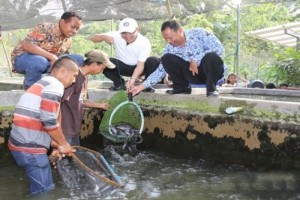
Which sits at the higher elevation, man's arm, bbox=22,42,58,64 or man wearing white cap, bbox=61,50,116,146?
man's arm, bbox=22,42,58,64

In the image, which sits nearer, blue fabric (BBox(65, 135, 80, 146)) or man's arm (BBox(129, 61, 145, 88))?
blue fabric (BBox(65, 135, 80, 146))

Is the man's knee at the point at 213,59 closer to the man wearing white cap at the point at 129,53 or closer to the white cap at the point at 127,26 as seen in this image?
the man wearing white cap at the point at 129,53

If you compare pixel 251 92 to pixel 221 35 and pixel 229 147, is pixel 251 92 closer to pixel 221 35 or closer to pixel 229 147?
pixel 229 147

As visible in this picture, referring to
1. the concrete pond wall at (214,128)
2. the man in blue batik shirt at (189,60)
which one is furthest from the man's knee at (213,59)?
the concrete pond wall at (214,128)

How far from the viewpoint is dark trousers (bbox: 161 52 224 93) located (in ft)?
16.1

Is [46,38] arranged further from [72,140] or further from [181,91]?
[181,91]

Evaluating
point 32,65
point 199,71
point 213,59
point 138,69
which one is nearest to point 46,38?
point 32,65

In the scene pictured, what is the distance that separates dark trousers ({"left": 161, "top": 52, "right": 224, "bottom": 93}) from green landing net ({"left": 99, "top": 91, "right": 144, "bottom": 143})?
68cm

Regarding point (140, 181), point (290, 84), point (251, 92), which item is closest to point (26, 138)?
point (140, 181)

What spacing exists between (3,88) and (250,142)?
19.4 ft

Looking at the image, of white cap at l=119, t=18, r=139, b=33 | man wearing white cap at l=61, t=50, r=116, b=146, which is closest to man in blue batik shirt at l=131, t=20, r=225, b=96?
white cap at l=119, t=18, r=139, b=33

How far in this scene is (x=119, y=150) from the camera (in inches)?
205

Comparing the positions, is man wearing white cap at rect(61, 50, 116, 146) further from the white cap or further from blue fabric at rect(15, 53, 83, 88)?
the white cap

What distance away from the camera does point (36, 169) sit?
3498 millimetres
